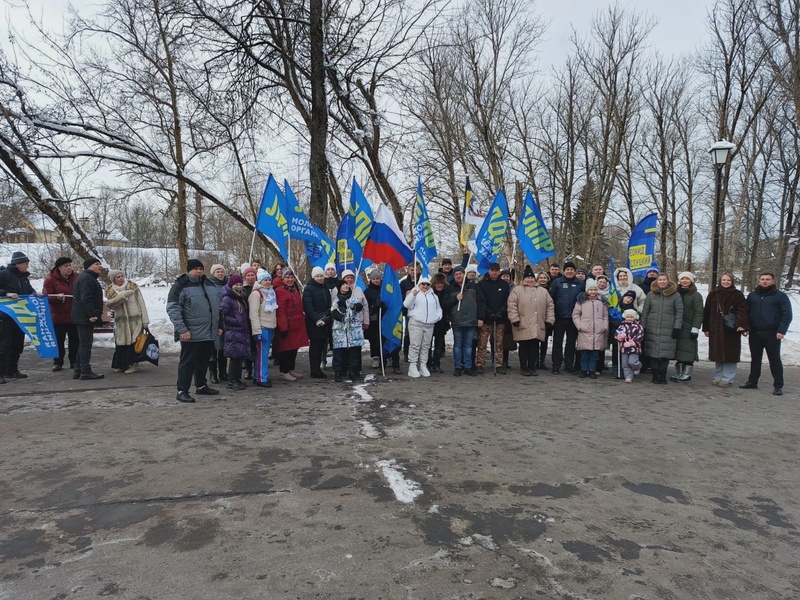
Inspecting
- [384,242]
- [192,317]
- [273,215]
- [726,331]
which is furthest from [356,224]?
[726,331]

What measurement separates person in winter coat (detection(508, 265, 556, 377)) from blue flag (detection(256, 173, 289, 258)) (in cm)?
414

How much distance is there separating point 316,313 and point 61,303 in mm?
4554

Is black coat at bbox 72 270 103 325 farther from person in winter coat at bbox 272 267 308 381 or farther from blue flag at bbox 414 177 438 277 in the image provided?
blue flag at bbox 414 177 438 277

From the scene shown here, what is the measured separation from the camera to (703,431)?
5562 millimetres

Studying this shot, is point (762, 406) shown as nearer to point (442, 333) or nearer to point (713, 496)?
point (713, 496)

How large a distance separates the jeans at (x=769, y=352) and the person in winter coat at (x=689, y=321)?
2.54 feet

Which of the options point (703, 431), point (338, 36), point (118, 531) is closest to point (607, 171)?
point (338, 36)

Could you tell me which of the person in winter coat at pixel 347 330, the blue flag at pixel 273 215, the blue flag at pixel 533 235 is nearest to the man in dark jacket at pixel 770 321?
the blue flag at pixel 533 235

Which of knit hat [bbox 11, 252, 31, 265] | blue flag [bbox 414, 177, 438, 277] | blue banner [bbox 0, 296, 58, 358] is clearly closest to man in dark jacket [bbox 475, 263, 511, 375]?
blue flag [bbox 414, 177, 438, 277]

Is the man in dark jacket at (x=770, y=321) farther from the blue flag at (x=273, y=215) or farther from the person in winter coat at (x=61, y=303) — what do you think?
the person in winter coat at (x=61, y=303)

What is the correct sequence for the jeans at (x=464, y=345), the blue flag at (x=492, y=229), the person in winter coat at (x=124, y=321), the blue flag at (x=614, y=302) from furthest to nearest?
the blue flag at (x=492, y=229), the blue flag at (x=614, y=302), the jeans at (x=464, y=345), the person in winter coat at (x=124, y=321)

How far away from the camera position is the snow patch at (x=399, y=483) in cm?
369

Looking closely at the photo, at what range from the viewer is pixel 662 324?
26.8 feet

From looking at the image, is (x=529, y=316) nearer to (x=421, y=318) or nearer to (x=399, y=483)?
(x=421, y=318)
